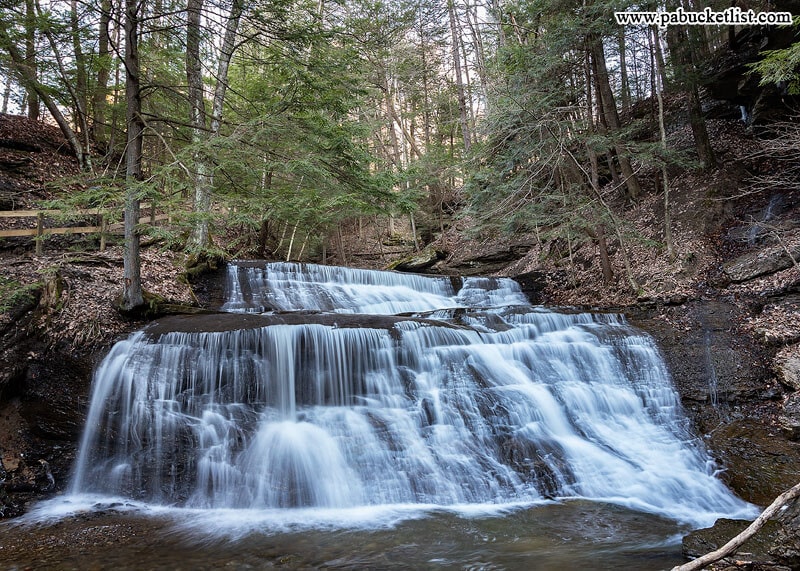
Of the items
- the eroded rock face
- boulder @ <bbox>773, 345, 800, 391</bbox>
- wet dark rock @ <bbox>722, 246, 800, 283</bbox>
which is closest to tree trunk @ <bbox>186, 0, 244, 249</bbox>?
the eroded rock face

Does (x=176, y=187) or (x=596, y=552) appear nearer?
(x=596, y=552)

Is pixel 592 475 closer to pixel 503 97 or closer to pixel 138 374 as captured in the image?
pixel 138 374

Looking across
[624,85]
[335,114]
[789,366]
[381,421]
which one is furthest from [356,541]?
[624,85]

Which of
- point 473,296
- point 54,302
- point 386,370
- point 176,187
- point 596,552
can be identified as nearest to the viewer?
point 596,552

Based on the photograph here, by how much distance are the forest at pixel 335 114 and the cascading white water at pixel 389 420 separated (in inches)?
86.9

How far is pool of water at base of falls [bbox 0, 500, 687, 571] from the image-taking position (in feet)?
12.6

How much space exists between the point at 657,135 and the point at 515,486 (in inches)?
534

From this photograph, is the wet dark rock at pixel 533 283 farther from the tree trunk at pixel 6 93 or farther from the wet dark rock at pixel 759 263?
the tree trunk at pixel 6 93

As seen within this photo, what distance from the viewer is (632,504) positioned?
5.33 m

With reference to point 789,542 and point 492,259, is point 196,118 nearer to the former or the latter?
point 492,259

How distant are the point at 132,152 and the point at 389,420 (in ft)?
20.3

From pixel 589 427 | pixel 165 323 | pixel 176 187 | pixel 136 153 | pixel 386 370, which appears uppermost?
pixel 136 153

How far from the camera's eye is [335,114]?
28.8ft

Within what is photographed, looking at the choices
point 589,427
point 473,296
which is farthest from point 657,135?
point 589,427
